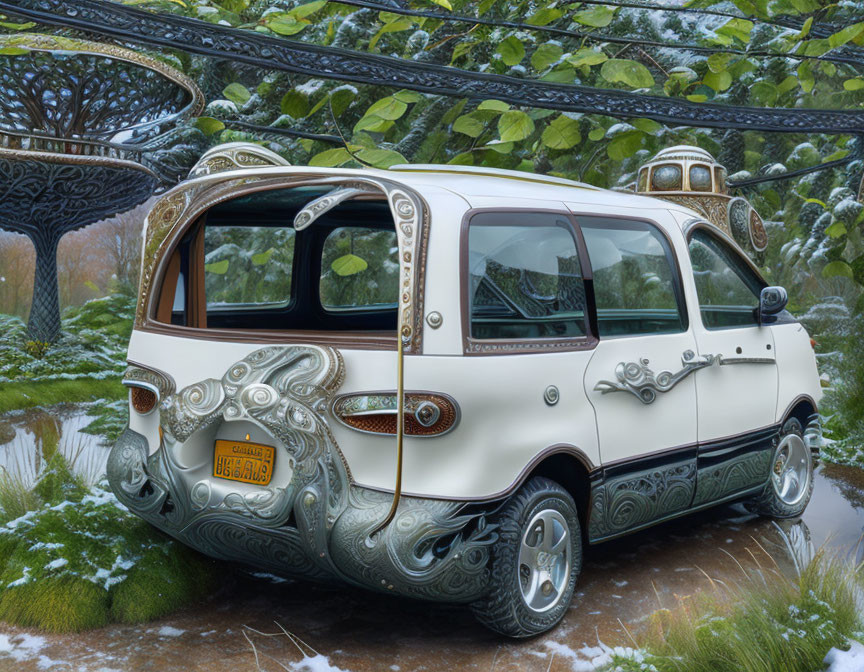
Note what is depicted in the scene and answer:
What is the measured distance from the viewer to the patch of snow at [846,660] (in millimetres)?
3393

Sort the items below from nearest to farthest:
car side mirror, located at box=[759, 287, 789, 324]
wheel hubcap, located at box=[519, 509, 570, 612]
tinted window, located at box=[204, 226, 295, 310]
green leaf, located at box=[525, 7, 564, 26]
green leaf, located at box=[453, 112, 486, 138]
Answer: wheel hubcap, located at box=[519, 509, 570, 612], car side mirror, located at box=[759, 287, 789, 324], green leaf, located at box=[525, 7, 564, 26], green leaf, located at box=[453, 112, 486, 138], tinted window, located at box=[204, 226, 295, 310]

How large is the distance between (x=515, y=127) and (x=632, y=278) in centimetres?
173

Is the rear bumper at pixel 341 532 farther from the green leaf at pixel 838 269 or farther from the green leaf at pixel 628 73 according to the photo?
the green leaf at pixel 838 269

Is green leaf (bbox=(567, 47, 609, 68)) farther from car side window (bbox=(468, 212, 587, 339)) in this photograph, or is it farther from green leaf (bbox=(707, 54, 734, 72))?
car side window (bbox=(468, 212, 587, 339))

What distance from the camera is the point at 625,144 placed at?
708 cm

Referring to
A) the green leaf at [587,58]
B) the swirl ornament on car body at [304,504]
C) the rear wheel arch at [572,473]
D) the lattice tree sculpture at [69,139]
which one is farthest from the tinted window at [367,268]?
the swirl ornament on car body at [304,504]

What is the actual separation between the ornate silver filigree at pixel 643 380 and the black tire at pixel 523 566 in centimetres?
56

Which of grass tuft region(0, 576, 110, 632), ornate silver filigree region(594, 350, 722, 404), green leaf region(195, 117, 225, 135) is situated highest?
green leaf region(195, 117, 225, 135)

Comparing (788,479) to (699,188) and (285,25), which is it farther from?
(285,25)

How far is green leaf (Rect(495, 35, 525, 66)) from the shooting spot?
6668mm

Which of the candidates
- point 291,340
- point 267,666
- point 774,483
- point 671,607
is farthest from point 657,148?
point 267,666

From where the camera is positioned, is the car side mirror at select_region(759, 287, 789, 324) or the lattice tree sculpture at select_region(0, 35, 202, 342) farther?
the lattice tree sculpture at select_region(0, 35, 202, 342)

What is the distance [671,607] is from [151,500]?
8.14ft

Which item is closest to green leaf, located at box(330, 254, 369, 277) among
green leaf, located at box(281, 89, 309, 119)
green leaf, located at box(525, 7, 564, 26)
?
green leaf, located at box(281, 89, 309, 119)
